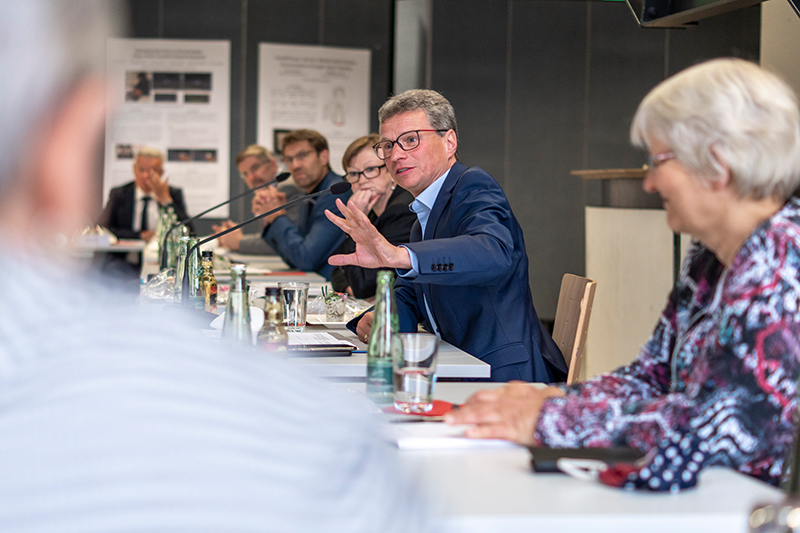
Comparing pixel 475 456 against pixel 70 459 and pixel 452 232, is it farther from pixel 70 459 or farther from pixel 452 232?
pixel 452 232

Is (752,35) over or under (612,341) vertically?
over

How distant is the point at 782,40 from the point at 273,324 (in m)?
3.52

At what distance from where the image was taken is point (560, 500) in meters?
0.90

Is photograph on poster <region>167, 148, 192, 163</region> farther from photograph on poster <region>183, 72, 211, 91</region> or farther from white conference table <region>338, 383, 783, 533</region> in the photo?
white conference table <region>338, 383, 783, 533</region>

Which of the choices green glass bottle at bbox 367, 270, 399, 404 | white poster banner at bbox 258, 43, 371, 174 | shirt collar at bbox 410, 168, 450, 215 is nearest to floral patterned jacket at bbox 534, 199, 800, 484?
green glass bottle at bbox 367, 270, 399, 404

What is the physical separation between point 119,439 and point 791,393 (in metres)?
0.87

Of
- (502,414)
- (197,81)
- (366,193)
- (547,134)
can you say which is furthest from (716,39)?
(502,414)

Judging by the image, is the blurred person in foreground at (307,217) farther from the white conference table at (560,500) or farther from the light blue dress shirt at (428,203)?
the white conference table at (560,500)

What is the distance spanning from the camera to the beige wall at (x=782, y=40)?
12.7 feet

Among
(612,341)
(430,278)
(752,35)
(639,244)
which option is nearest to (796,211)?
(430,278)

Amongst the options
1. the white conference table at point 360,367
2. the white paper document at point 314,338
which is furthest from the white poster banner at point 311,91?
the white conference table at point 360,367

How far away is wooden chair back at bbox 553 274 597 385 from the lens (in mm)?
2246

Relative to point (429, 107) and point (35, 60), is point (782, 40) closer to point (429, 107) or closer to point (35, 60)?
point (429, 107)

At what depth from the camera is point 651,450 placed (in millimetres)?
988
